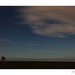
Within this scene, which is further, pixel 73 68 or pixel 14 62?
pixel 14 62

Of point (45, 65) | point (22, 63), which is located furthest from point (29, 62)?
point (45, 65)

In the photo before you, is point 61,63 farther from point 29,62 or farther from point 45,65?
point 29,62

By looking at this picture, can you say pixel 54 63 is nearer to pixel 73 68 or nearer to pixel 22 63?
pixel 73 68

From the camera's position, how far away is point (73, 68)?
5078mm

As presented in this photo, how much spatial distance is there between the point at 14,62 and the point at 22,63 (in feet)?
1.10

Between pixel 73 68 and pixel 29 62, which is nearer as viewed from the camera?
pixel 73 68

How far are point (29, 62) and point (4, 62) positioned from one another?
103cm

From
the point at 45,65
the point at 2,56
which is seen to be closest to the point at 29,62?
the point at 45,65

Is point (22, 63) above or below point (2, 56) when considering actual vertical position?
below

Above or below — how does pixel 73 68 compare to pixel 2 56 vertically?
below

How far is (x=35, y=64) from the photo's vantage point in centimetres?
548

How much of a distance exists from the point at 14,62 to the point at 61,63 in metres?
1.89

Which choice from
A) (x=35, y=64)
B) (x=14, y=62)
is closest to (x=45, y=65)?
(x=35, y=64)

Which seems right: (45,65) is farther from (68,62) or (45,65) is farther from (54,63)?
(68,62)
